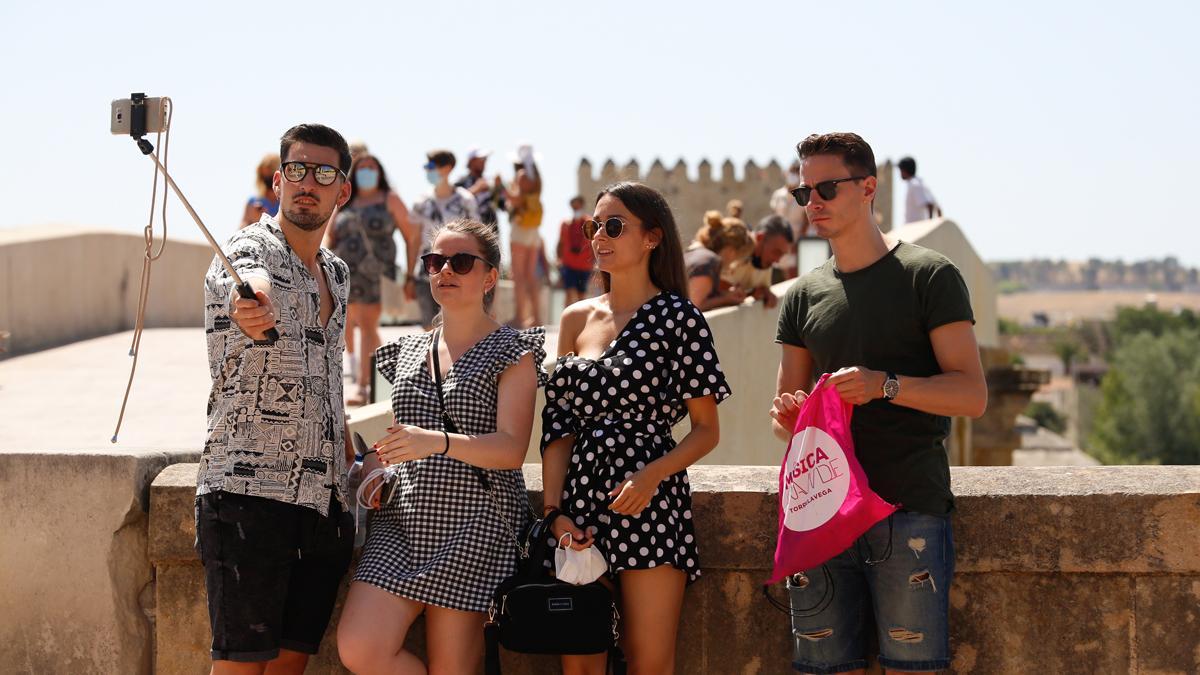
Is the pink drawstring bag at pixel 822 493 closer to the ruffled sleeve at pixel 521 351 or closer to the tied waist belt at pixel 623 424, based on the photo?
the tied waist belt at pixel 623 424

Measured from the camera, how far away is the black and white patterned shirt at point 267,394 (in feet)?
12.1

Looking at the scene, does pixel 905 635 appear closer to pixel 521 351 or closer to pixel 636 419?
pixel 636 419

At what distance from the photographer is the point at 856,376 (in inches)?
140

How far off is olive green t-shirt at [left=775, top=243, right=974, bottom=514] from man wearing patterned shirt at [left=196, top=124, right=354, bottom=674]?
138 cm

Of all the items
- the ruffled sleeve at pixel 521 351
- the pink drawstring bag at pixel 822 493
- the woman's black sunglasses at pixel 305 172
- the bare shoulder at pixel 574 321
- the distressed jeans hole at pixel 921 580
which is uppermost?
the woman's black sunglasses at pixel 305 172

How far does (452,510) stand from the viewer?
391cm

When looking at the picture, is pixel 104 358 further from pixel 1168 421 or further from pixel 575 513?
pixel 1168 421

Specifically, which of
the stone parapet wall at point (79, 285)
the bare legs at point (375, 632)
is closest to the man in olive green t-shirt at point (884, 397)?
the bare legs at point (375, 632)

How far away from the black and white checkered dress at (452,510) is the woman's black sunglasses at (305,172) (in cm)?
59

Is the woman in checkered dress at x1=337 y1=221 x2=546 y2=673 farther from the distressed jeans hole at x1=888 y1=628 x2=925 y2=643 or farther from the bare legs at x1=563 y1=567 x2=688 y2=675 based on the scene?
the distressed jeans hole at x1=888 y1=628 x2=925 y2=643

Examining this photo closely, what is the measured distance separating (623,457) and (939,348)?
0.89 m

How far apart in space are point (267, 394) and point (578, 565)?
935mm

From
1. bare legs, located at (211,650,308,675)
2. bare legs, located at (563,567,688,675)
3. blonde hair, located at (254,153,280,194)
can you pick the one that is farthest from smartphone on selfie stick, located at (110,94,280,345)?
blonde hair, located at (254,153,280,194)

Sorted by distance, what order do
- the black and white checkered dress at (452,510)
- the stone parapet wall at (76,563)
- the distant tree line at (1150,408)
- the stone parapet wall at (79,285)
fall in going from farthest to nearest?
1. the distant tree line at (1150,408)
2. the stone parapet wall at (79,285)
3. the stone parapet wall at (76,563)
4. the black and white checkered dress at (452,510)
